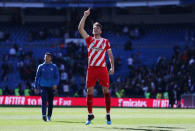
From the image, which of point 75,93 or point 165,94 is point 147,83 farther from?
point 75,93

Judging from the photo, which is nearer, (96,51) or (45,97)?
(96,51)

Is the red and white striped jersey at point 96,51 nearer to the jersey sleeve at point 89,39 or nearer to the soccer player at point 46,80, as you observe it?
the jersey sleeve at point 89,39

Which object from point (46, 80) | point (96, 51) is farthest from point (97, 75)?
point (46, 80)

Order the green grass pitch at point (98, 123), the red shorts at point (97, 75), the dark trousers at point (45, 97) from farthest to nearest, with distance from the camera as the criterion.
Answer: the dark trousers at point (45, 97) → the red shorts at point (97, 75) → the green grass pitch at point (98, 123)

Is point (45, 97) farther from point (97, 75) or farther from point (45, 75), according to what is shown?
point (97, 75)

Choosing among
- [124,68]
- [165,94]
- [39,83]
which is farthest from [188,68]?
[39,83]

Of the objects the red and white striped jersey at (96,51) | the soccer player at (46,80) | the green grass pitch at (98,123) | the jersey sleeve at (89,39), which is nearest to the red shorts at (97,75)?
the red and white striped jersey at (96,51)

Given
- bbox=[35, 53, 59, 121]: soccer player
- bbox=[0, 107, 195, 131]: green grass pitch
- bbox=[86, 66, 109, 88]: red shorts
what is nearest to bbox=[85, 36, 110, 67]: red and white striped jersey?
A: bbox=[86, 66, 109, 88]: red shorts

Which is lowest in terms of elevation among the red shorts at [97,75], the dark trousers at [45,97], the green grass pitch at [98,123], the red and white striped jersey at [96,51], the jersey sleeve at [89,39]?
the green grass pitch at [98,123]

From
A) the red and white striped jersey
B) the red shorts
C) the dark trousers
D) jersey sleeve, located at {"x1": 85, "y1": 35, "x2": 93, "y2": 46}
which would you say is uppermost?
jersey sleeve, located at {"x1": 85, "y1": 35, "x2": 93, "y2": 46}

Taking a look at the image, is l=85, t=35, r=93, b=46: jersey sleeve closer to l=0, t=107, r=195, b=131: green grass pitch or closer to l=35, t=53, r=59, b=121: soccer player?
l=0, t=107, r=195, b=131: green grass pitch

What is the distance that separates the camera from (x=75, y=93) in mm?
35094

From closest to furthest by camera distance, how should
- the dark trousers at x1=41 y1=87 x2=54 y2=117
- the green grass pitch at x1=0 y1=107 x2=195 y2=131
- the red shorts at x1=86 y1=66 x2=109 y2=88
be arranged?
1. the green grass pitch at x1=0 y1=107 x2=195 y2=131
2. the red shorts at x1=86 y1=66 x2=109 y2=88
3. the dark trousers at x1=41 y1=87 x2=54 y2=117

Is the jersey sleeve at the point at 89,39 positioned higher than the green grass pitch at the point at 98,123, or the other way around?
the jersey sleeve at the point at 89,39
